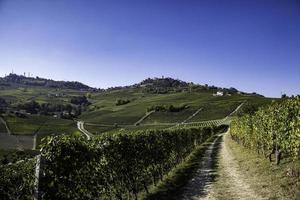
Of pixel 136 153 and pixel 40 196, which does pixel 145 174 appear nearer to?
pixel 136 153

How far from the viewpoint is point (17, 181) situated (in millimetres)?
12289

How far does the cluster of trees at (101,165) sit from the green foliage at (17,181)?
53 centimetres

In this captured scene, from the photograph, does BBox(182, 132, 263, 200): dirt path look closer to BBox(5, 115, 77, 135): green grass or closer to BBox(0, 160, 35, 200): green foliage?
BBox(0, 160, 35, 200): green foliage

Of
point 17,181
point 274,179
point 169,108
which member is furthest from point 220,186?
point 169,108

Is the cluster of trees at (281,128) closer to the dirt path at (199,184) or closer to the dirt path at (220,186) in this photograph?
the dirt path at (220,186)

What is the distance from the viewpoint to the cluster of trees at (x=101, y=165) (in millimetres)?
12828

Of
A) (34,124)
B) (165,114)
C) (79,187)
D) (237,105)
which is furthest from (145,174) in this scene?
(237,105)

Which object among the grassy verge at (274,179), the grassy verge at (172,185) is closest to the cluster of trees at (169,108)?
the grassy verge at (172,185)

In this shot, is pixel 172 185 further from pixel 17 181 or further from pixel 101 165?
pixel 17 181

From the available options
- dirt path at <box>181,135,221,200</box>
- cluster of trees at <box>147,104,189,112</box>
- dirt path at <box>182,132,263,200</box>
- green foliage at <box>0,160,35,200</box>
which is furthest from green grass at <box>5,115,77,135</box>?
green foliage at <box>0,160,35,200</box>

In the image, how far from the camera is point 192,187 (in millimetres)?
20922

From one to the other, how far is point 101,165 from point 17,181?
475 cm

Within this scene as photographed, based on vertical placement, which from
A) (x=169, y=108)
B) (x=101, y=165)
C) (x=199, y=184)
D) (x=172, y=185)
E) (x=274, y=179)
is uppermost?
(x=169, y=108)

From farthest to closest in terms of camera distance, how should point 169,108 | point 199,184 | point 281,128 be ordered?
1. point 169,108
2. point 281,128
3. point 199,184
